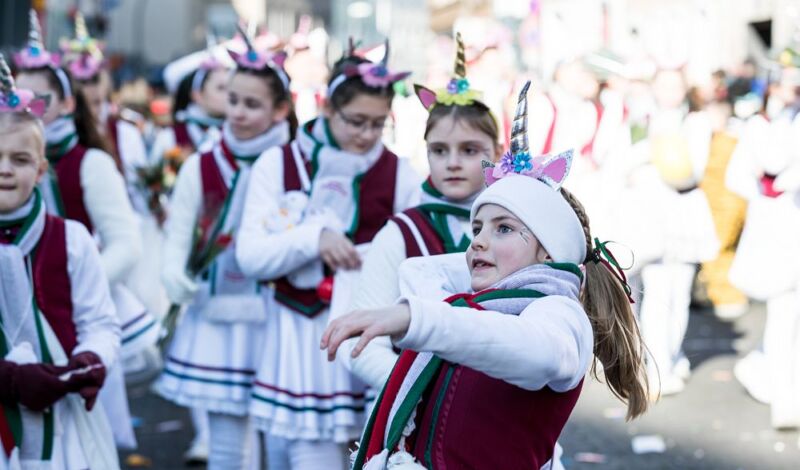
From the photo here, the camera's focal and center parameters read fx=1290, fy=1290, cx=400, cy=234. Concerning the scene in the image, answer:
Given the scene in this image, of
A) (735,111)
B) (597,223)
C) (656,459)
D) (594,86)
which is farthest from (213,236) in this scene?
(735,111)

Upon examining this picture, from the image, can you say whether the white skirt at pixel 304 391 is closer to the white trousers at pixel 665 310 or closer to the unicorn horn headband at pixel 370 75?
the unicorn horn headband at pixel 370 75

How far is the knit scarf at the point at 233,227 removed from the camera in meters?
5.65

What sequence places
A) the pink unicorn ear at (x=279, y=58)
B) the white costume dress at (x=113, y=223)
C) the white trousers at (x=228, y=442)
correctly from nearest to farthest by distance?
1. the white costume dress at (x=113, y=223)
2. the white trousers at (x=228, y=442)
3. the pink unicorn ear at (x=279, y=58)

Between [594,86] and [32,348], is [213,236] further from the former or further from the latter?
[594,86]

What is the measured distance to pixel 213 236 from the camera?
19.0ft

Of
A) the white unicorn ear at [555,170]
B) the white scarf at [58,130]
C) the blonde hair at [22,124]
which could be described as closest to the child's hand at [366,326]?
the white unicorn ear at [555,170]

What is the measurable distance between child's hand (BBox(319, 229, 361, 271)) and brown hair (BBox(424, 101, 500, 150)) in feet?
2.20

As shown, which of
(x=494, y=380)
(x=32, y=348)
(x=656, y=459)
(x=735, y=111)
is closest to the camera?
(x=494, y=380)

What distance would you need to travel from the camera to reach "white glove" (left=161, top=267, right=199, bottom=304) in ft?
18.9

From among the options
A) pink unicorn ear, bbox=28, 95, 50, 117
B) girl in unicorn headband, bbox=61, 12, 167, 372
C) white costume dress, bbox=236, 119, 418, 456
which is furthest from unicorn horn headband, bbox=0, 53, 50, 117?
girl in unicorn headband, bbox=61, 12, 167, 372

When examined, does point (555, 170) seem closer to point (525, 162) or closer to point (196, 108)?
point (525, 162)

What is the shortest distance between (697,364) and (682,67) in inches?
87.2

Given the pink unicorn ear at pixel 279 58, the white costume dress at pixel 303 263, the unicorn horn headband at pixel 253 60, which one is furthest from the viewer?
the pink unicorn ear at pixel 279 58

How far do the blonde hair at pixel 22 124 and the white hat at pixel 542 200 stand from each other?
1850mm
